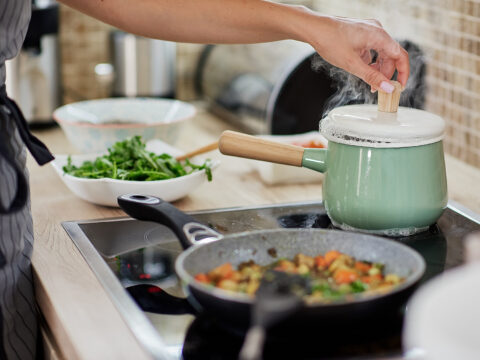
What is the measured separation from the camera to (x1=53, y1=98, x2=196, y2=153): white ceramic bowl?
5.83 feet

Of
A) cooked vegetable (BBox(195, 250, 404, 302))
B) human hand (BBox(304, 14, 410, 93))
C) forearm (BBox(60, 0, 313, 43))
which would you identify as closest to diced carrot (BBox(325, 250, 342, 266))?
cooked vegetable (BBox(195, 250, 404, 302))

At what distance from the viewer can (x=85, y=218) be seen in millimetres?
1403

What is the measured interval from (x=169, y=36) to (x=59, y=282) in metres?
0.51

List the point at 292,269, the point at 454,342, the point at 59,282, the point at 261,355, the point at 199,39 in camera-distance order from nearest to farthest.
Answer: the point at 454,342 < the point at 261,355 < the point at 292,269 < the point at 59,282 < the point at 199,39

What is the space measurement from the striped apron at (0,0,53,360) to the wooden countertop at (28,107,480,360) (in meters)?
0.03

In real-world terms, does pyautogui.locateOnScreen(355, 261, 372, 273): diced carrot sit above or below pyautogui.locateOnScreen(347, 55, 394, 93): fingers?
below

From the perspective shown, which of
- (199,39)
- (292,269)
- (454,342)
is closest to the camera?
(454,342)

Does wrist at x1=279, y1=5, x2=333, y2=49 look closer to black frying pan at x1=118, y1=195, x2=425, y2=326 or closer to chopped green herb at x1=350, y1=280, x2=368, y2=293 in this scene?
black frying pan at x1=118, y1=195, x2=425, y2=326

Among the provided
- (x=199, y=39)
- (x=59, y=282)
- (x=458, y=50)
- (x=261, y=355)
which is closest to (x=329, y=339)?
(x=261, y=355)

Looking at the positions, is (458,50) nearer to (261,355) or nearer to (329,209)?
(329,209)

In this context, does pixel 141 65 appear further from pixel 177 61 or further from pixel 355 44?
pixel 355 44

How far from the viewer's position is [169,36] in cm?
138

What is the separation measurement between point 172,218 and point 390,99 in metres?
0.39

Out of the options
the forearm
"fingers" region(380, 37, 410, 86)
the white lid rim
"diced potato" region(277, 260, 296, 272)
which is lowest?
"diced potato" region(277, 260, 296, 272)
